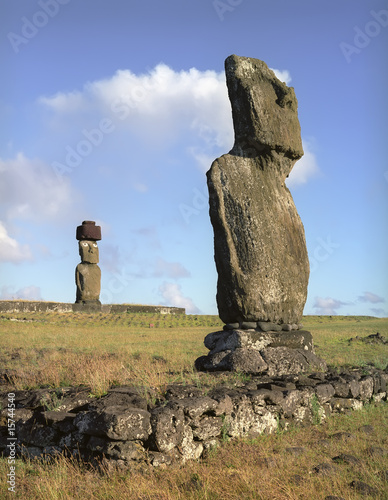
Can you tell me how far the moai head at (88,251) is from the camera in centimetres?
3512

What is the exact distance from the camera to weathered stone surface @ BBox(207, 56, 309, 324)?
368 inches

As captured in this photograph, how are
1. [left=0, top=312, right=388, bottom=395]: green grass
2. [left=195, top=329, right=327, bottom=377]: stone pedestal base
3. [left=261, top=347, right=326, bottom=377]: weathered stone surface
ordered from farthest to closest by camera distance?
[left=261, top=347, right=326, bottom=377]: weathered stone surface
[left=195, top=329, right=327, bottom=377]: stone pedestal base
[left=0, top=312, right=388, bottom=395]: green grass

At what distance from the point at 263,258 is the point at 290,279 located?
77 centimetres

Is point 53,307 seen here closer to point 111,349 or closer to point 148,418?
point 111,349

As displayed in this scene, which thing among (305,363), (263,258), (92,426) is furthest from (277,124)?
(92,426)

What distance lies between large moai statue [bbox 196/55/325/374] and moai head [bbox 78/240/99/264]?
26519 mm

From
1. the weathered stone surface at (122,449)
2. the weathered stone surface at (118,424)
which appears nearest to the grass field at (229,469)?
the weathered stone surface at (122,449)

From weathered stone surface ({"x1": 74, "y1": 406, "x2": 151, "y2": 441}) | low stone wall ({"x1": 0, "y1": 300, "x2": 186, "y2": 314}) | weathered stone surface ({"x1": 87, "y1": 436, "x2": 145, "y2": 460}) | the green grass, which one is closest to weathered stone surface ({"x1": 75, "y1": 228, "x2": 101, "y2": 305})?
low stone wall ({"x1": 0, "y1": 300, "x2": 186, "y2": 314})

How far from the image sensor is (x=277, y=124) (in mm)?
9914

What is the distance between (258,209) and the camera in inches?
380

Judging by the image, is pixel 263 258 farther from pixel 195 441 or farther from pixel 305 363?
pixel 195 441

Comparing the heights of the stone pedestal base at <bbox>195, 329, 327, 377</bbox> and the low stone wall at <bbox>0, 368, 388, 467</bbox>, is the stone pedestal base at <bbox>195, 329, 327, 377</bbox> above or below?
above

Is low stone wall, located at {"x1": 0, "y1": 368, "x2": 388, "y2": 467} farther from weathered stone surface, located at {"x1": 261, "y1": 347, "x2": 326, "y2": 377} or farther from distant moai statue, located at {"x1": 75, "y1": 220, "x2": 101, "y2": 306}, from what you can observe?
distant moai statue, located at {"x1": 75, "y1": 220, "x2": 101, "y2": 306}

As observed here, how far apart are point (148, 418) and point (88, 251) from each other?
102ft
